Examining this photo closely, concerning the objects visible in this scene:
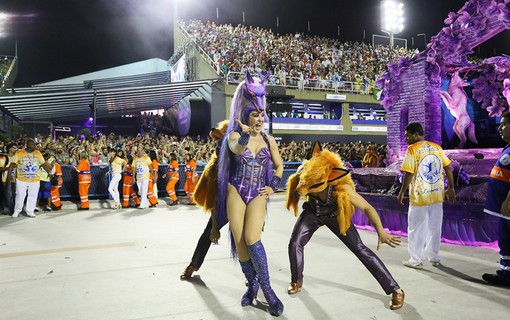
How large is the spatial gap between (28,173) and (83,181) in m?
1.72

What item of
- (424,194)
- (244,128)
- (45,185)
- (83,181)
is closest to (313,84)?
(83,181)

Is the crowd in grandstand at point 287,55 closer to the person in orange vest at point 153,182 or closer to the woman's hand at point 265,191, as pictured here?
the person in orange vest at point 153,182

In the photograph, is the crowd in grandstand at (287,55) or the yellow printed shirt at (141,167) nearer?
the yellow printed shirt at (141,167)

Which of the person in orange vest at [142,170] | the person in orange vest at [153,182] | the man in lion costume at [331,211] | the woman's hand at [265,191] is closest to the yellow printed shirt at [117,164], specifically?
the person in orange vest at [142,170]

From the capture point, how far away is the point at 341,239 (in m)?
3.66

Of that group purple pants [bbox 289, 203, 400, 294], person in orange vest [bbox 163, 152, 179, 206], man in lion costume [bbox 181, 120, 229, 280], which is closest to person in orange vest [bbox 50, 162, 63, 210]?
person in orange vest [bbox 163, 152, 179, 206]

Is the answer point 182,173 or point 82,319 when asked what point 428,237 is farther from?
point 182,173

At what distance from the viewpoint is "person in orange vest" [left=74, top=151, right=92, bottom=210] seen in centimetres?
1073

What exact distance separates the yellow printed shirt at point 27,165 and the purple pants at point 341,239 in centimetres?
768

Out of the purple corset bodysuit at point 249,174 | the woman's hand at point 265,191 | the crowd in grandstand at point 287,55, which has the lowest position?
the woman's hand at point 265,191

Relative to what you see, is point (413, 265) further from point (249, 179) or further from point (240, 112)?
point (240, 112)

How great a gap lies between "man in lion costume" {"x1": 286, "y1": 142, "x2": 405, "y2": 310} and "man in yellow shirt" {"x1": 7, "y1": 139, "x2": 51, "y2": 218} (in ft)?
24.7

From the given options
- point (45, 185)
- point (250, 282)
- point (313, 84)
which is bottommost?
point (250, 282)

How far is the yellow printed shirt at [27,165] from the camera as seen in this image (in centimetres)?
916
